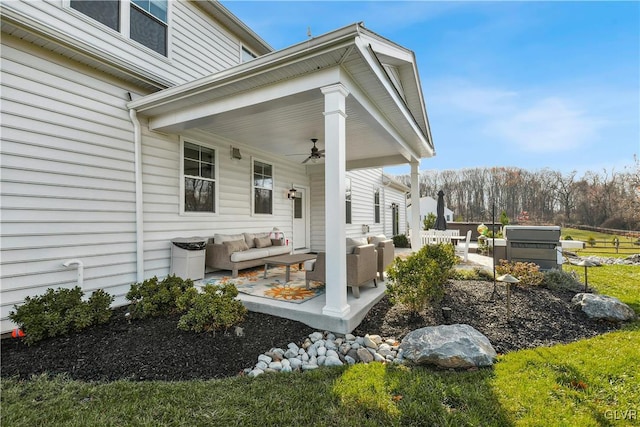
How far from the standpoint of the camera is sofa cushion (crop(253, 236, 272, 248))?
711 cm

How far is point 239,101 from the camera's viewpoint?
4.25 metres

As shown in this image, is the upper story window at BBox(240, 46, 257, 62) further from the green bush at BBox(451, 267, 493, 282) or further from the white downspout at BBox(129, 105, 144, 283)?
the green bush at BBox(451, 267, 493, 282)

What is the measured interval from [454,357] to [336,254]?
1605mm

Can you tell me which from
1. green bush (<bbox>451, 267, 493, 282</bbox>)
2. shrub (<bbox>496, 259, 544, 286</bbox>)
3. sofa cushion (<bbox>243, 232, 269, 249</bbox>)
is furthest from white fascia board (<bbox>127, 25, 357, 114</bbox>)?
green bush (<bbox>451, 267, 493, 282</bbox>)

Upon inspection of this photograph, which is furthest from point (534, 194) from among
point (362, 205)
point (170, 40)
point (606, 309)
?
point (170, 40)

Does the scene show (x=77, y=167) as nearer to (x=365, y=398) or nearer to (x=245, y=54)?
(x=365, y=398)

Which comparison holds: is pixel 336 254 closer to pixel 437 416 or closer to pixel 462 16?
pixel 437 416

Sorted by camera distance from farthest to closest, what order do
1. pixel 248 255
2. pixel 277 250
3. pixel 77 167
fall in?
1. pixel 277 250
2. pixel 248 255
3. pixel 77 167

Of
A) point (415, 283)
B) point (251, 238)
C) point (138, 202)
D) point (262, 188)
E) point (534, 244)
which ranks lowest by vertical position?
point (415, 283)

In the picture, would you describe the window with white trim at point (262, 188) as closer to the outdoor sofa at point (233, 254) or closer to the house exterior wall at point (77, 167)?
the outdoor sofa at point (233, 254)

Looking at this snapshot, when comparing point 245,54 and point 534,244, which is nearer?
point 534,244

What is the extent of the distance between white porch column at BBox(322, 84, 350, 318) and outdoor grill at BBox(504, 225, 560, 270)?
530 cm

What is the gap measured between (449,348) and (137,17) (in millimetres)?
7352

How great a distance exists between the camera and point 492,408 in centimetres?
206
